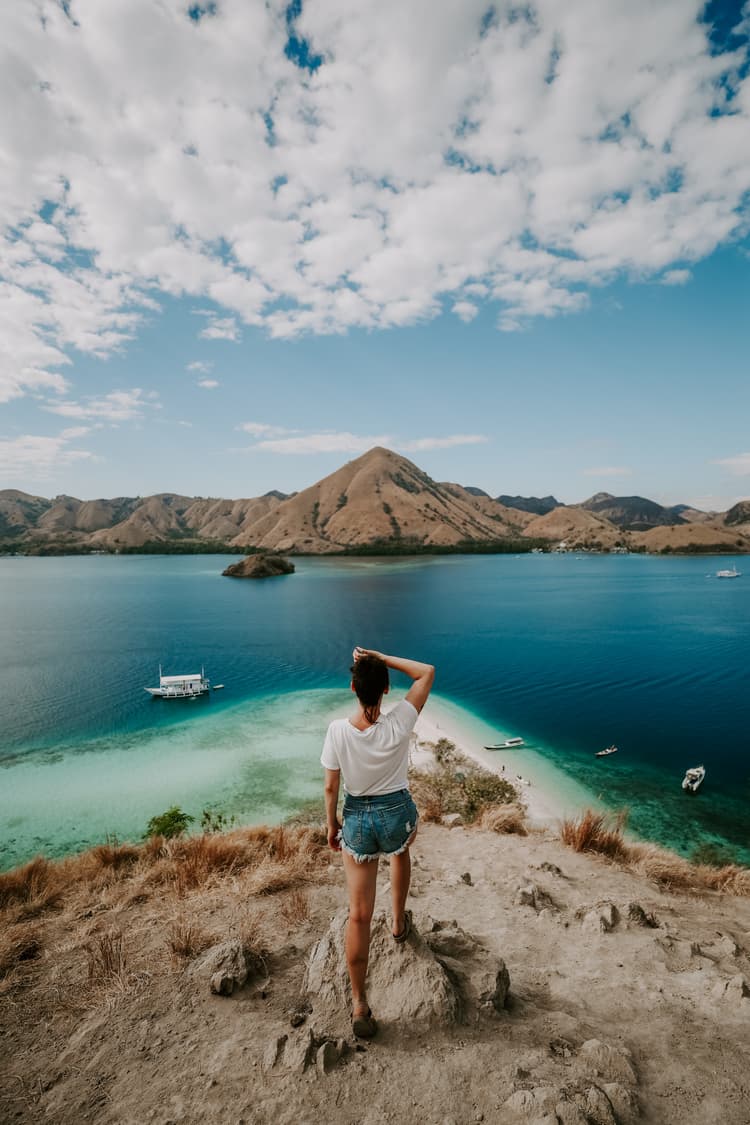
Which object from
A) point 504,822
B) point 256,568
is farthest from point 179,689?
point 256,568

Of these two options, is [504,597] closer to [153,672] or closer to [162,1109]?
[153,672]

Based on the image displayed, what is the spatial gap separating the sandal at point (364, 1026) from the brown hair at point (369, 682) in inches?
99.6

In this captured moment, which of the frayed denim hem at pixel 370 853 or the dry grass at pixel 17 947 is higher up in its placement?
the frayed denim hem at pixel 370 853

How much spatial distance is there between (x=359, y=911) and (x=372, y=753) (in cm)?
134

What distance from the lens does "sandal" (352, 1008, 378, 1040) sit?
420 centimetres

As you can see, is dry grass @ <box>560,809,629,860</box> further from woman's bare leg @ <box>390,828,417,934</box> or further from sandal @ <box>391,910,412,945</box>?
woman's bare leg @ <box>390,828,417,934</box>

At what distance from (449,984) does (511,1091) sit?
90 centimetres

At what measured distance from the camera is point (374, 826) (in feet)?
13.4

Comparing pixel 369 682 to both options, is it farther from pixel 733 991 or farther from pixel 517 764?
pixel 517 764

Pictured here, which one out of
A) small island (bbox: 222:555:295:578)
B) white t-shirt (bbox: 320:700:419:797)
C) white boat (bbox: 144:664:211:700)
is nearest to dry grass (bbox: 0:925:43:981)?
white t-shirt (bbox: 320:700:419:797)

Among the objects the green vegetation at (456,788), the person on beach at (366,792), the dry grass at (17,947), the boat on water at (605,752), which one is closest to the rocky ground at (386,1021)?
the dry grass at (17,947)

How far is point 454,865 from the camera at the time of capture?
9.45m

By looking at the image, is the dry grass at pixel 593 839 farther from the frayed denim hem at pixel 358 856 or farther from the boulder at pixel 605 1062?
the frayed denim hem at pixel 358 856

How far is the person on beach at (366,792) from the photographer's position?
4.07m
